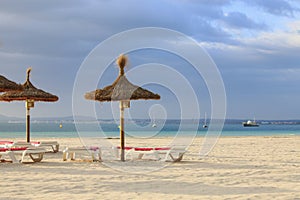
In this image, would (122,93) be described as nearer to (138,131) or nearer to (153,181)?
(153,181)

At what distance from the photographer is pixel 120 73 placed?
10.7 m

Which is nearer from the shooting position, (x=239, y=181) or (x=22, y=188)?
(x=22, y=188)

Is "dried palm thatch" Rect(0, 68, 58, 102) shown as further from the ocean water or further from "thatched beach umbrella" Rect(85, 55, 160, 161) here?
the ocean water

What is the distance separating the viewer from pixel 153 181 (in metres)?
7.25

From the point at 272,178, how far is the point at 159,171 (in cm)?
207

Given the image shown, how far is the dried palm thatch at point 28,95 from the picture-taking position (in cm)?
1270

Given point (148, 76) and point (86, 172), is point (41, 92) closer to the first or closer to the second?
point (148, 76)

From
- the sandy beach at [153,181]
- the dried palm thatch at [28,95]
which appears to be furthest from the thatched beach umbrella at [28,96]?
the sandy beach at [153,181]

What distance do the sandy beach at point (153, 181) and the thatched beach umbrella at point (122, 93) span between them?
1.35m

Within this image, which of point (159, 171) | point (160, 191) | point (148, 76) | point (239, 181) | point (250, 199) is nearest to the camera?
point (250, 199)

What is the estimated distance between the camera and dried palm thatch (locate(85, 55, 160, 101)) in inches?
405

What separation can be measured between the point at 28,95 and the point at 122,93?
11.8 feet

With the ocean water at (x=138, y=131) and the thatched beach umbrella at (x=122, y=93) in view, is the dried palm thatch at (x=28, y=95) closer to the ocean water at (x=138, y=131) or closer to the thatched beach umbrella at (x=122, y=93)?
the thatched beach umbrella at (x=122, y=93)

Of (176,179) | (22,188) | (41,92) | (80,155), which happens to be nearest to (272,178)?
(176,179)
